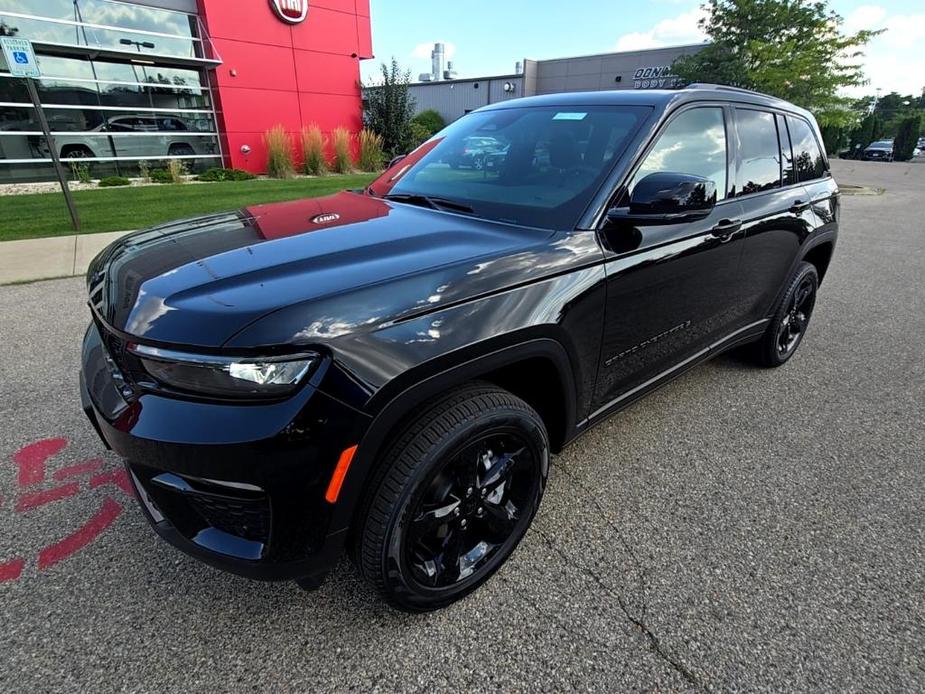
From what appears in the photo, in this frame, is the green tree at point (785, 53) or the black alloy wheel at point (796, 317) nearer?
the black alloy wheel at point (796, 317)

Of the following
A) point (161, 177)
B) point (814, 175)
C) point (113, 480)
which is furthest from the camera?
point (161, 177)

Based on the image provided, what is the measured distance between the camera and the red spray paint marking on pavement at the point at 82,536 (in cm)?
218

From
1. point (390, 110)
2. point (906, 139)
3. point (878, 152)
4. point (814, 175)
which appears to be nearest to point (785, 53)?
point (390, 110)

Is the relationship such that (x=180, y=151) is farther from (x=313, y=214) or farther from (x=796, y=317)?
(x=796, y=317)

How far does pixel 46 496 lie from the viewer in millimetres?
2525

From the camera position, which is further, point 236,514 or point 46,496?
point 46,496

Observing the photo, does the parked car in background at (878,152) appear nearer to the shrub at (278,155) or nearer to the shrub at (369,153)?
the shrub at (369,153)

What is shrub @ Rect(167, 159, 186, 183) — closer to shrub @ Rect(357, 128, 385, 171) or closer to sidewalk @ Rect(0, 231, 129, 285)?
shrub @ Rect(357, 128, 385, 171)

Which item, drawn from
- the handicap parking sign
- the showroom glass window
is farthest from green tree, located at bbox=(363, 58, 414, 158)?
the handicap parking sign

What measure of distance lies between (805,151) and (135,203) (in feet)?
35.9

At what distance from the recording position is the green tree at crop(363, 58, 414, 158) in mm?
19422

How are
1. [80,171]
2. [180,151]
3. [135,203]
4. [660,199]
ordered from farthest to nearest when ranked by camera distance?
[180,151] < [80,171] < [135,203] < [660,199]

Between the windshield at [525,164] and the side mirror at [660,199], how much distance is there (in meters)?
0.18

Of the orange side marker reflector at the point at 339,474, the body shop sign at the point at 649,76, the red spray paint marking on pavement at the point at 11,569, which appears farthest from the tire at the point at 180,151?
the body shop sign at the point at 649,76
